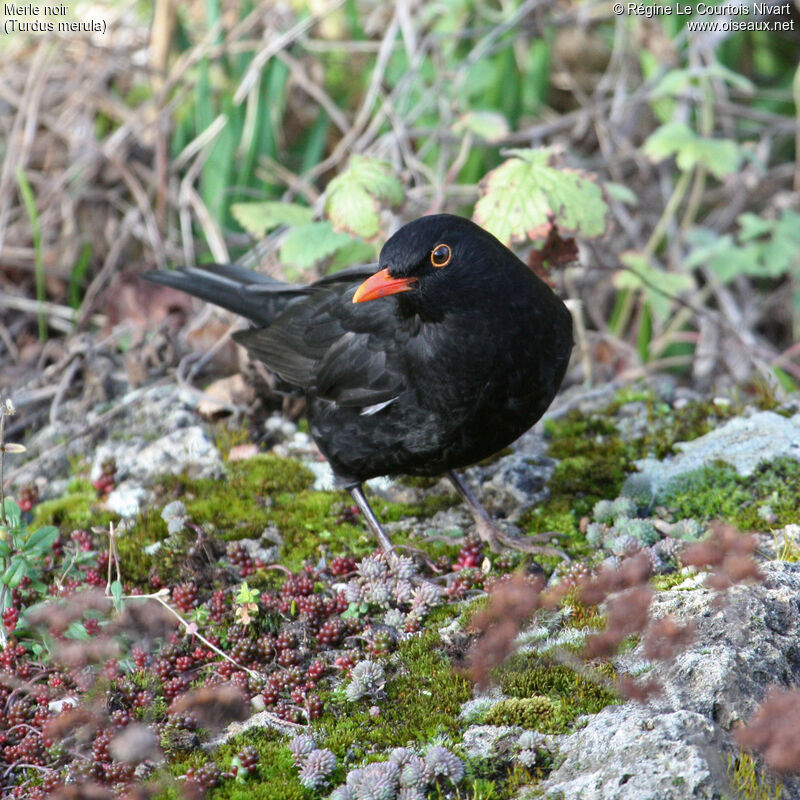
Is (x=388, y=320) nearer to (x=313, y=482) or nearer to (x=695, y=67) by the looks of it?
(x=313, y=482)

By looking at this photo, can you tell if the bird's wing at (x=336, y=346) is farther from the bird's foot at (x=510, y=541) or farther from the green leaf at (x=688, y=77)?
the green leaf at (x=688, y=77)

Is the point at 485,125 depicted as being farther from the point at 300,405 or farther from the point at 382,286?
the point at 382,286

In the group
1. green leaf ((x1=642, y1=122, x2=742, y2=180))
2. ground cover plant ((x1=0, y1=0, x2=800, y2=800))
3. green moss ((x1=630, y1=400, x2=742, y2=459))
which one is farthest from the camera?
green leaf ((x1=642, y1=122, x2=742, y2=180))

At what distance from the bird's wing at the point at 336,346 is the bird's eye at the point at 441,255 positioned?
0.44 meters

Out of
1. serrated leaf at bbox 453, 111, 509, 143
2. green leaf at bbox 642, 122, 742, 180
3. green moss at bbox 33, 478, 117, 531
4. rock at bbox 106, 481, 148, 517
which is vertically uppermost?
serrated leaf at bbox 453, 111, 509, 143

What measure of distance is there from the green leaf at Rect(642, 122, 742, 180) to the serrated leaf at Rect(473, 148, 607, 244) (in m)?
1.47

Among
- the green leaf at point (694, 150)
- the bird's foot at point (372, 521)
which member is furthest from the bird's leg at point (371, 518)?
the green leaf at point (694, 150)

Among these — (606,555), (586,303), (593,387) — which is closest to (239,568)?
(606,555)

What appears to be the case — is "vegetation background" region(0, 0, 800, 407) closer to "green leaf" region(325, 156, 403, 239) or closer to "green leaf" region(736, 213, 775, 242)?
"green leaf" region(736, 213, 775, 242)

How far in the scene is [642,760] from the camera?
2180mm

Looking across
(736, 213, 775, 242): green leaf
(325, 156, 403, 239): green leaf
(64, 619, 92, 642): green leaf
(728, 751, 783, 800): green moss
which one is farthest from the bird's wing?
(736, 213, 775, 242): green leaf

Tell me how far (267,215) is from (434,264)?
2.12m

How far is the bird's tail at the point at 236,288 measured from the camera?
14.3ft

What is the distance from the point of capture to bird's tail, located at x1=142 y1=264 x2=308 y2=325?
436 cm
